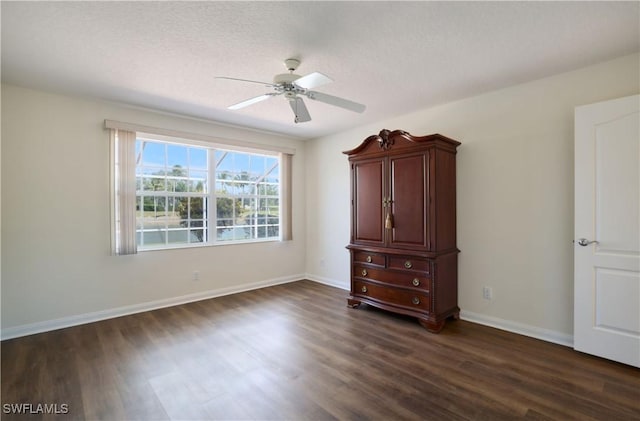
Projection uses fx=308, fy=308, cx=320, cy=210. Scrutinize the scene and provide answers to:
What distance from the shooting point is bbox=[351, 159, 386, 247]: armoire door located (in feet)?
11.6

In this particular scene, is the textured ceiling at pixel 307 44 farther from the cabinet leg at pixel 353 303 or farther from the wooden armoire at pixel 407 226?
the cabinet leg at pixel 353 303

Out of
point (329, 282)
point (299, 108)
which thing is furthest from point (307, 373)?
point (329, 282)

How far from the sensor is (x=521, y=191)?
2.98m

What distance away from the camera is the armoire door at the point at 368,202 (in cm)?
352

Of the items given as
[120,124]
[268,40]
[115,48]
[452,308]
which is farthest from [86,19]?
[452,308]


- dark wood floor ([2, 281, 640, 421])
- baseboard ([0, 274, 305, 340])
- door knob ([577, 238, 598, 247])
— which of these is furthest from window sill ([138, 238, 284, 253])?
door knob ([577, 238, 598, 247])

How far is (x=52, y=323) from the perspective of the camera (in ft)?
10.3

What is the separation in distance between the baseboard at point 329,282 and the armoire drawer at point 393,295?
864 mm

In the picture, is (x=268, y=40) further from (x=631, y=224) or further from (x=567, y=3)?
(x=631, y=224)

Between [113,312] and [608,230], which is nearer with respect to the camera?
[608,230]

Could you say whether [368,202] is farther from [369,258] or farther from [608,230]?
[608,230]

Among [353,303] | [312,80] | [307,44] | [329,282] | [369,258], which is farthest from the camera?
[329,282]

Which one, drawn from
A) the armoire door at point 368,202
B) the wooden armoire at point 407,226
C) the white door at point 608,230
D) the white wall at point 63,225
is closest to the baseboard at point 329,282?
the wooden armoire at point 407,226

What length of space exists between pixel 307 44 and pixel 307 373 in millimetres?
2413
